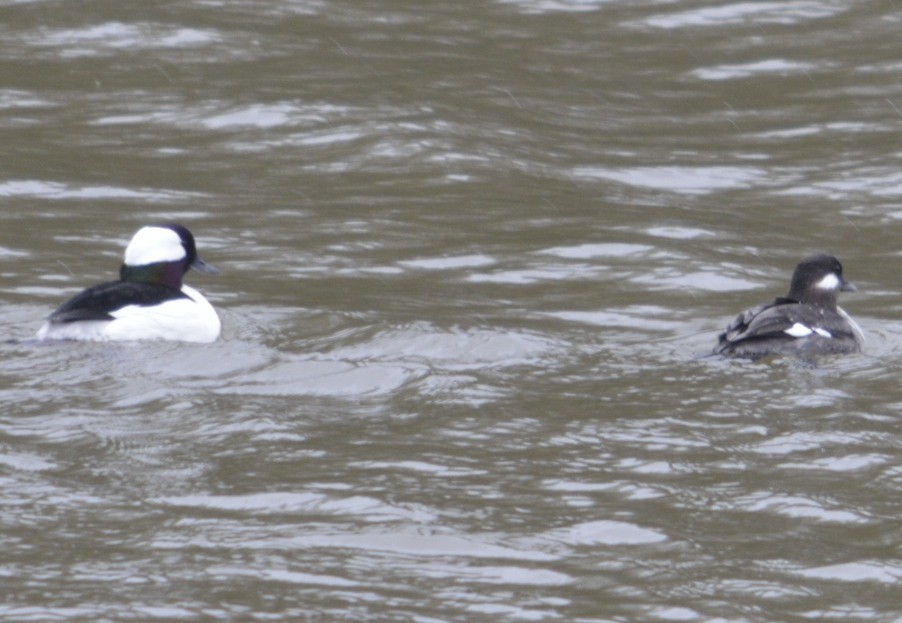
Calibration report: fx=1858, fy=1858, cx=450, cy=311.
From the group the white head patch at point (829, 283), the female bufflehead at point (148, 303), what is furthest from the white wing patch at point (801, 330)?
the female bufflehead at point (148, 303)

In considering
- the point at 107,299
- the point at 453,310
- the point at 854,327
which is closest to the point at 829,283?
the point at 854,327

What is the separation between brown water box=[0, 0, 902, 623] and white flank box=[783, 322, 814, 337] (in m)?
0.23

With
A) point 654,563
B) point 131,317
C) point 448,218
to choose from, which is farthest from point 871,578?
point 448,218

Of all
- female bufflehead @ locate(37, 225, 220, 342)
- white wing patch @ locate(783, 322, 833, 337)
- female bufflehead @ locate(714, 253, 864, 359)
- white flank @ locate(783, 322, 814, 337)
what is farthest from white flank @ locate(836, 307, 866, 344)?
female bufflehead @ locate(37, 225, 220, 342)

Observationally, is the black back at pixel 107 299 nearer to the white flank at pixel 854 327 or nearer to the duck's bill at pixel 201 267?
the duck's bill at pixel 201 267

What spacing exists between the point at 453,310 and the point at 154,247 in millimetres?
1795

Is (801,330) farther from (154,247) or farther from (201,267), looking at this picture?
(154,247)

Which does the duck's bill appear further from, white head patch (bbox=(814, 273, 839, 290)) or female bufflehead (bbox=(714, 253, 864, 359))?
white head patch (bbox=(814, 273, 839, 290))

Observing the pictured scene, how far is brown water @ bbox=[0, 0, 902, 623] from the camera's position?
6.91 m

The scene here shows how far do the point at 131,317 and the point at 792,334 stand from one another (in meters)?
3.58

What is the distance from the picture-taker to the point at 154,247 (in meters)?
10.9

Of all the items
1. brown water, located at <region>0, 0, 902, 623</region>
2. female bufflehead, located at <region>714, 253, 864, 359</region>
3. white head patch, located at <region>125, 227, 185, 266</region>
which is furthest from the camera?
white head patch, located at <region>125, 227, 185, 266</region>

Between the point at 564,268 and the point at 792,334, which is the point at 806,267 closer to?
the point at 792,334

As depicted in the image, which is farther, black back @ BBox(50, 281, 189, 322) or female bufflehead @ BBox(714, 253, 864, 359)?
black back @ BBox(50, 281, 189, 322)
